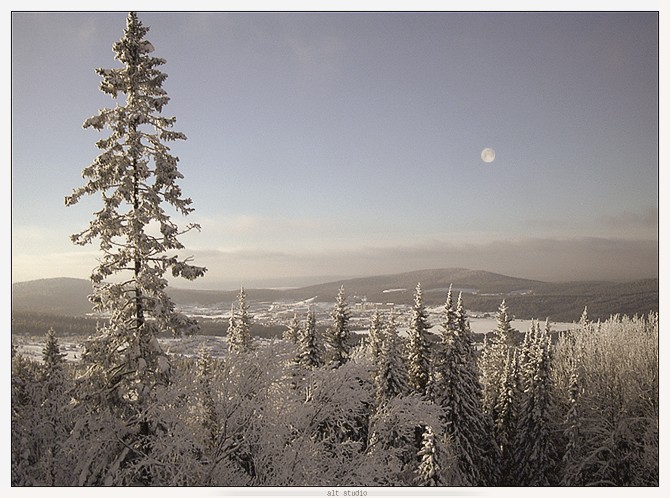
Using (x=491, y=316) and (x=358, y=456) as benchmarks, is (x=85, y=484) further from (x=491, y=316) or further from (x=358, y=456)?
(x=491, y=316)

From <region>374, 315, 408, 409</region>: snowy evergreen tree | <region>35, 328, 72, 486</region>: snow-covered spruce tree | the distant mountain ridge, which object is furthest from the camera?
<region>374, 315, 408, 409</region>: snowy evergreen tree

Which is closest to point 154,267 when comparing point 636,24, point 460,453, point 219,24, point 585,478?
point 219,24

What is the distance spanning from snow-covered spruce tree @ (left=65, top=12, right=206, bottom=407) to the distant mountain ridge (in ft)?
2.47

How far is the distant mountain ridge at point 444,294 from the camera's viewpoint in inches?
360

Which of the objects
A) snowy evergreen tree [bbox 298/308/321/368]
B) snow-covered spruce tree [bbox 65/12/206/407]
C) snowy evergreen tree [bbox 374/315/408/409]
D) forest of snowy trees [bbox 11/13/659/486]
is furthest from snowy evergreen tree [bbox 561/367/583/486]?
snow-covered spruce tree [bbox 65/12/206/407]

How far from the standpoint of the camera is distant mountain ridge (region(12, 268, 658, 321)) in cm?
913

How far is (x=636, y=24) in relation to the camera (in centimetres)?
891

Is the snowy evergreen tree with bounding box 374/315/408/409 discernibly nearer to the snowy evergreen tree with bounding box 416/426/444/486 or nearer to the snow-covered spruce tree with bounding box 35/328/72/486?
the snowy evergreen tree with bounding box 416/426/444/486

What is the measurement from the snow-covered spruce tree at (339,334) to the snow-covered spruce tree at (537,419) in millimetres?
10399

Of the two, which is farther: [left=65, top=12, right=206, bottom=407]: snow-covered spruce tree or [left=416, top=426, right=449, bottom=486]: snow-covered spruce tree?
[left=416, top=426, right=449, bottom=486]: snow-covered spruce tree

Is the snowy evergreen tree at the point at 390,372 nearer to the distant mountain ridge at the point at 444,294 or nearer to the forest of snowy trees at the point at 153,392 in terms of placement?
the distant mountain ridge at the point at 444,294

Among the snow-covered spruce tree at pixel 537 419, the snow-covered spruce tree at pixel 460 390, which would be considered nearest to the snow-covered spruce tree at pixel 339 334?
the snow-covered spruce tree at pixel 460 390

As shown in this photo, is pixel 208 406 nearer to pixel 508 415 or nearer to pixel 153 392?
pixel 153 392
